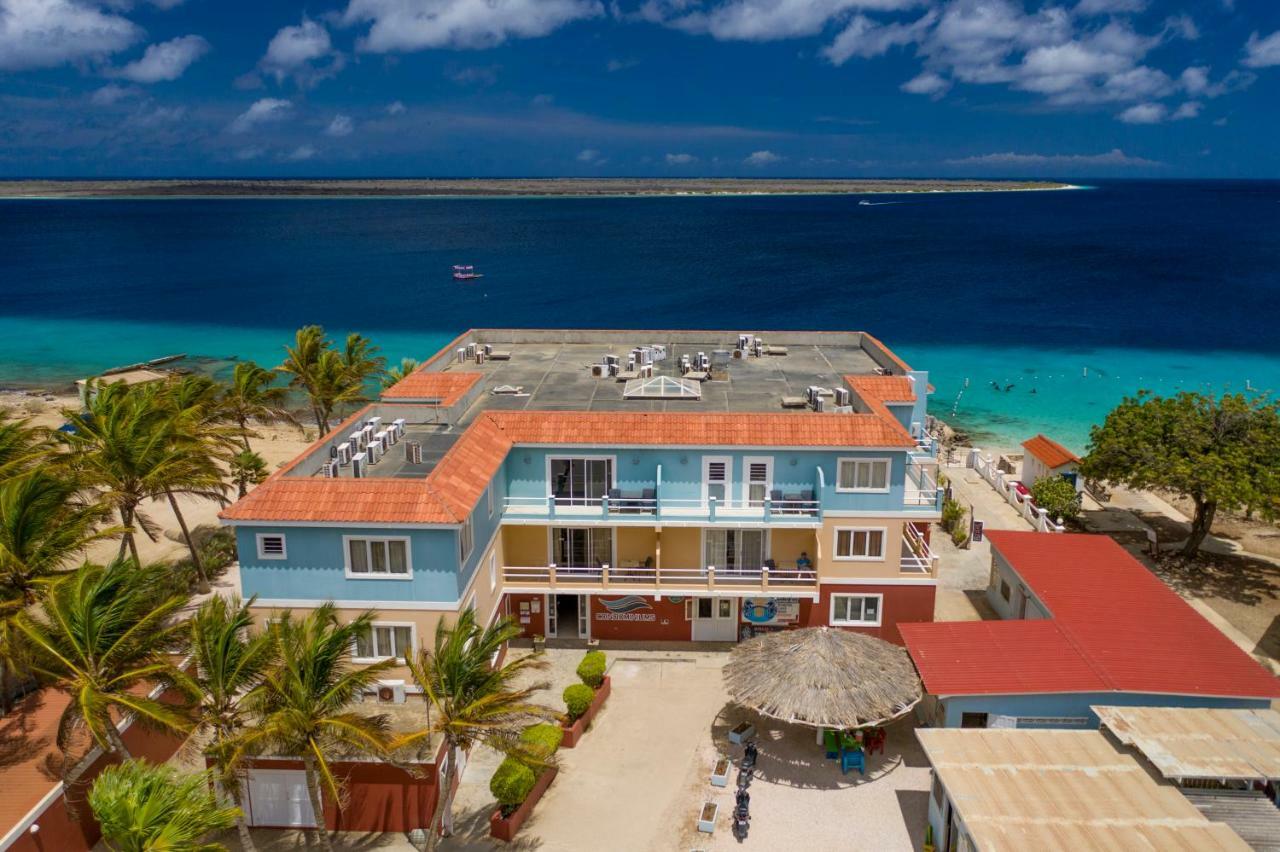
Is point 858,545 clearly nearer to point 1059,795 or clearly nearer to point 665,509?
point 665,509

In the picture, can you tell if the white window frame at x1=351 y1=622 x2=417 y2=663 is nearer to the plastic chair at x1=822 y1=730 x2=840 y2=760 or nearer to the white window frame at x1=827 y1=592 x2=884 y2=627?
the plastic chair at x1=822 y1=730 x2=840 y2=760

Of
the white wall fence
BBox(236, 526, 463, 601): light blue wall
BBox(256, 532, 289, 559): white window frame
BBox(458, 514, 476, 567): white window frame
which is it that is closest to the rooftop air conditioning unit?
BBox(236, 526, 463, 601): light blue wall

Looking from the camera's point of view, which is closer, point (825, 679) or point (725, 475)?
point (825, 679)

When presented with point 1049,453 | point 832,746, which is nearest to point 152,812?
point 832,746

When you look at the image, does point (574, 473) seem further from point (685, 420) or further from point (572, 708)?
point (572, 708)

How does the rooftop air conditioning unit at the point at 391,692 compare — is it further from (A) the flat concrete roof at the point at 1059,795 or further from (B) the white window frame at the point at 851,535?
(B) the white window frame at the point at 851,535

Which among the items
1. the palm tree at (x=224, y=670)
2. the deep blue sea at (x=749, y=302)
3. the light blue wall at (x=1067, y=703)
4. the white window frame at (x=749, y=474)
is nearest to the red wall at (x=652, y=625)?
the white window frame at (x=749, y=474)
